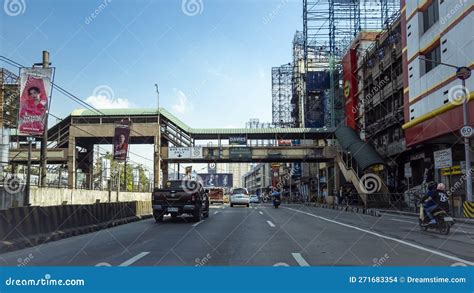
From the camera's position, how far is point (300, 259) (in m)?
8.88

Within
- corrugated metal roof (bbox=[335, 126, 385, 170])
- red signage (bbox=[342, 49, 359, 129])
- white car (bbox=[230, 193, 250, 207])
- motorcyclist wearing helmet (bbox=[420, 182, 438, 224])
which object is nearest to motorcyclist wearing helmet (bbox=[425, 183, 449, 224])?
motorcyclist wearing helmet (bbox=[420, 182, 438, 224])

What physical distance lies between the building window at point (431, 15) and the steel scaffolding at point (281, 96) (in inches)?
2574

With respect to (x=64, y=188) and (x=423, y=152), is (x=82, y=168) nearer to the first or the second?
(x=64, y=188)

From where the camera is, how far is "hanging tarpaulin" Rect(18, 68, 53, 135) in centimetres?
1889

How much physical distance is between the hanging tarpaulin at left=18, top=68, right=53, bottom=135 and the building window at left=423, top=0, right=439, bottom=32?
2525 cm

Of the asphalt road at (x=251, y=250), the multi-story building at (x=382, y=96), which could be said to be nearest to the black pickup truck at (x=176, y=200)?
the asphalt road at (x=251, y=250)

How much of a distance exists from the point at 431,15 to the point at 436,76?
188 inches

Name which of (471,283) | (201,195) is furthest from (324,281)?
(201,195)

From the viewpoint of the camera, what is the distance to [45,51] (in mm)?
23703

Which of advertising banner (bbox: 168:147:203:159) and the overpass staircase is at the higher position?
advertising banner (bbox: 168:147:203:159)

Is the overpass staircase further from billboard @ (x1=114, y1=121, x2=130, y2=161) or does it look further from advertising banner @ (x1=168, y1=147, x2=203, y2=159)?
billboard @ (x1=114, y1=121, x2=130, y2=161)

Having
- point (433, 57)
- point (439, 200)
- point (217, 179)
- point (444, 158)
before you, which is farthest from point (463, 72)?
point (217, 179)

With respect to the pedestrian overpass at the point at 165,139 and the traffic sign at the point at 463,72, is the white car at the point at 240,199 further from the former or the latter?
Result: the traffic sign at the point at 463,72

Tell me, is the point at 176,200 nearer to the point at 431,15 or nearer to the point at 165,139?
the point at 431,15
